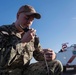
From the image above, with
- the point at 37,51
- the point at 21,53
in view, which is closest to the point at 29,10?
the point at 21,53

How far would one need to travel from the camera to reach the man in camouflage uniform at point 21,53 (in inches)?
129

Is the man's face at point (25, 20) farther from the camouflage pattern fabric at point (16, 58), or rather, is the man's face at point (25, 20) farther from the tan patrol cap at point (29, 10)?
the camouflage pattern fabric at point (16, 58)

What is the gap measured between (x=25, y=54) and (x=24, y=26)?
1.45ft

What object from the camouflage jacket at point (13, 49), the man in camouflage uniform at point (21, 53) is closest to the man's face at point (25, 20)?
the man in camouflage uniform at point (21, 53)

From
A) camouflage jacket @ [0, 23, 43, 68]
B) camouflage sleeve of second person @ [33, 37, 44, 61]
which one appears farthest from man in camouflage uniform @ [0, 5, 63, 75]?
camouflage sleeve of second person @ [33, 37, 44, 61]

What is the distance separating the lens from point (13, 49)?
3225 mm

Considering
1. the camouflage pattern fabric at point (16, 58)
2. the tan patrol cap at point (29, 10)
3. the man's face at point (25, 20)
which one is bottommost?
the camouflage pattern fabric at point (16, 58)

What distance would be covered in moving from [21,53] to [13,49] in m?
0.29

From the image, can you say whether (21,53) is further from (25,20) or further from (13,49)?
(25,20)

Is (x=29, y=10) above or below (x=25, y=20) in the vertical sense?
above

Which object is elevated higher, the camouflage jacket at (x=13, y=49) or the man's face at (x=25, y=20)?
the man's face at (x=25, y=20)

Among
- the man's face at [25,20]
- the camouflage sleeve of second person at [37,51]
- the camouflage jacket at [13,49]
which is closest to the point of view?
the camouflage jacket at [13,49]

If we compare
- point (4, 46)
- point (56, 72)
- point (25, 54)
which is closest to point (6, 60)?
point (4, 46)

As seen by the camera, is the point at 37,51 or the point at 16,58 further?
the point at 37,51
